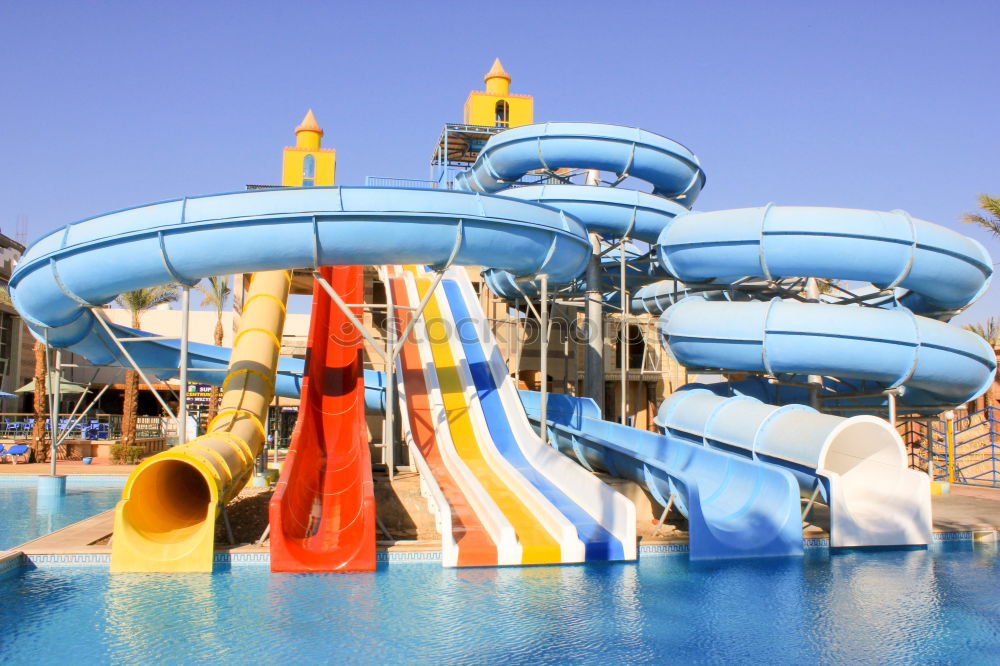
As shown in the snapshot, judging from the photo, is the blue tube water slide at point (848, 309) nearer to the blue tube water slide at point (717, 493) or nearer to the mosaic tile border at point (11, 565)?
the blue tube water slide at point (717, 493)

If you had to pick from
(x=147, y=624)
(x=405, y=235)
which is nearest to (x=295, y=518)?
(x=147, y=624)

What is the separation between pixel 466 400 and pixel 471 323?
2.98m

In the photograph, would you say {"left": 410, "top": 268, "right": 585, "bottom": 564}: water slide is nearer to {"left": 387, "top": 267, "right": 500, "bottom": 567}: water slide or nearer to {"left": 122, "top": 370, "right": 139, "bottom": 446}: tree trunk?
{"left": 387, "top": 267, "right": 500, "bottom": 567}: water slide

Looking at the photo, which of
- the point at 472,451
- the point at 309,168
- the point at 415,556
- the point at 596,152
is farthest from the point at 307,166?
the point at 415,556

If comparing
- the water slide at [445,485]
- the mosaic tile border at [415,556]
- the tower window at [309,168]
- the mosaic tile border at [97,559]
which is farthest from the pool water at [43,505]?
the tower window at [309,168]

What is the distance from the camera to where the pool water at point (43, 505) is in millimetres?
11711

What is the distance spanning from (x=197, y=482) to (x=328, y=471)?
1802 millimetres

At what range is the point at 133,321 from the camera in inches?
1040

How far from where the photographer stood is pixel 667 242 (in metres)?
15.2

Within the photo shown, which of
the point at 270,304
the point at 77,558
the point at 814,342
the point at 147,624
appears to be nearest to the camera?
the point at 147,624

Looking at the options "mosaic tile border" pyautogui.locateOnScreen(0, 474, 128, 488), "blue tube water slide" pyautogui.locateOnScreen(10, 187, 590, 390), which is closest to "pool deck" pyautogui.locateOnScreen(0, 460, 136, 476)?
"mosaic tile border" pyautogui.locateOnScreen(0, 474, 128, 488)

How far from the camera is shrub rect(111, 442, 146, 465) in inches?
849

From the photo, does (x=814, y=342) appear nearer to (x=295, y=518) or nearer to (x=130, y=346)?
(x=295, y=518)

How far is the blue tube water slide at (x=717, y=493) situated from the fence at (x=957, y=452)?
794 cm
